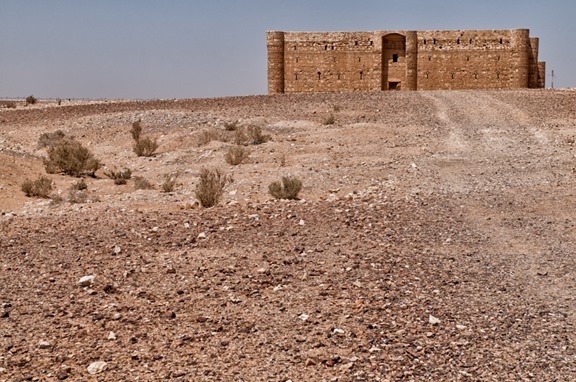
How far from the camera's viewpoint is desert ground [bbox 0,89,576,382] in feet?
15.9

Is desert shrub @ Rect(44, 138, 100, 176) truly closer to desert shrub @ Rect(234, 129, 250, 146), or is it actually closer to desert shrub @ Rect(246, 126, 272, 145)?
desert shrub @ Rect(234, 129, 250, 146)

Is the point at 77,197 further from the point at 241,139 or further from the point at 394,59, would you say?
the point at 394,59

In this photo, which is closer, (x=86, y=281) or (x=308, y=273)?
(x=86, y=281)

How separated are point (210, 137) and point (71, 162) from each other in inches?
174

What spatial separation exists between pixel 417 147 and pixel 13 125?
16618 millimetres

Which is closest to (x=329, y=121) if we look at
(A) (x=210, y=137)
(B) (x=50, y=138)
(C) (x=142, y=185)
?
(A) (x=210, y=137)

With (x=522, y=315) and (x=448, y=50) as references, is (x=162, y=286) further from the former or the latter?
(x=448, y=50)

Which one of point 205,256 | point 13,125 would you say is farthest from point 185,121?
point 205,256

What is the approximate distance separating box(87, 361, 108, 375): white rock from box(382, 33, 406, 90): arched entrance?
31.3 metres

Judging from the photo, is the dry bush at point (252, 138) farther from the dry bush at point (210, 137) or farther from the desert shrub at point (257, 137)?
the dry bush at point (210, 137)

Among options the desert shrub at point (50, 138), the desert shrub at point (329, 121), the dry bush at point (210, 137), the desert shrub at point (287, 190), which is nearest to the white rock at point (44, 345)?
the desert shrub at point (287, 190)

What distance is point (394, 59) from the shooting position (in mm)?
34500

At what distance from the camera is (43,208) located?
11.0 meters

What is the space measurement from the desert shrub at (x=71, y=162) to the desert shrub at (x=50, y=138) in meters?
4.71
